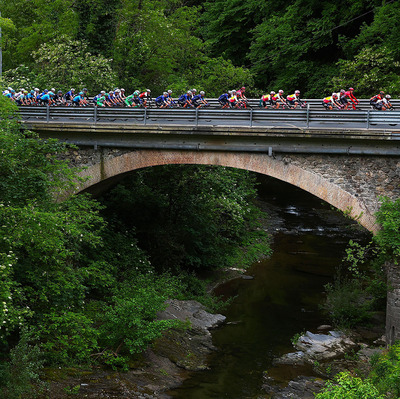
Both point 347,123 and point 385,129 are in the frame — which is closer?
point 385,129

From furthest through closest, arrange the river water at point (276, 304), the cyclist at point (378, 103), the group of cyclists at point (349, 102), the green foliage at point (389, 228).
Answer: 1. the group of cyclists at point (349, 102)
2. the cyclist at point (378, 103)
3. the green foliage at point (389, 228)
4. the river water at point (276, 304)

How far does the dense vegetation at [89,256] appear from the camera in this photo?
15.3 meters

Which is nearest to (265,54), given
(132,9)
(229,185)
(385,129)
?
(132,9)

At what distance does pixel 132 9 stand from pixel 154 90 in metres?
6.35

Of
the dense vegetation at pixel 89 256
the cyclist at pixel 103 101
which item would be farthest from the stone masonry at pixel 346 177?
the cyclist at pixel 103 101

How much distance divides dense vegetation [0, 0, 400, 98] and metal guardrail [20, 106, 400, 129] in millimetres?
6633

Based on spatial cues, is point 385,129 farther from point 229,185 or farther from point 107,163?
point 229,185

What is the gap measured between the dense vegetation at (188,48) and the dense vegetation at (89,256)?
6871 mm

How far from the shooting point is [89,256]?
23844 mm

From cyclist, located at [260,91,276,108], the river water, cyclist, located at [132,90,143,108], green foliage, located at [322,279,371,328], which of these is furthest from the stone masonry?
Answer: cyclist, located at [132,90,143,108]

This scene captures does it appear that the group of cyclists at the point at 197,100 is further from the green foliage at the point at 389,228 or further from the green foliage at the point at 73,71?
the green foliage at the point at 389,228

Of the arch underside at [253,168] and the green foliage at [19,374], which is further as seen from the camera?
the arch underside at [253,168]

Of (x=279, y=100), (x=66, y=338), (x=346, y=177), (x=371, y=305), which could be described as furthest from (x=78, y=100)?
(x=371, y=305)

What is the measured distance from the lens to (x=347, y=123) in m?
20.0
